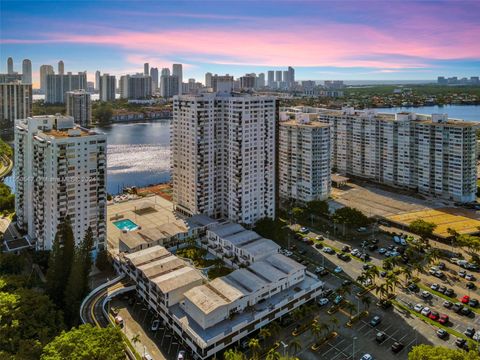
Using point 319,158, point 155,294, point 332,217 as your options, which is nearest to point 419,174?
point 319,158

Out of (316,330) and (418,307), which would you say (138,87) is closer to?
(418,307)

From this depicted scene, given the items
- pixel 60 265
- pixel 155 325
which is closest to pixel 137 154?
pixel 60 265

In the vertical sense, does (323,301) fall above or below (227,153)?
below

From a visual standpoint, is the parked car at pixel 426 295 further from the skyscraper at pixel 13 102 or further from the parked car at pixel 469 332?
the skyscraper at pixel 13 102

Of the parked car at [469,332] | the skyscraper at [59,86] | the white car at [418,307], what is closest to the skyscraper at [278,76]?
the skyscraper at [59,86]

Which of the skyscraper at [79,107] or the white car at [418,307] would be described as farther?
the skyscraper at [79,107]

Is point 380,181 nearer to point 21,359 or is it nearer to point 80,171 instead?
point 80,171

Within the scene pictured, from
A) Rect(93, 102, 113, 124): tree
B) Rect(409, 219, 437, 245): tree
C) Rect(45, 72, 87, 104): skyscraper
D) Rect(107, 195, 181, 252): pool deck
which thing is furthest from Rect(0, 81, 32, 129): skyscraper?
Rect(409, 219, 437, 245): tree

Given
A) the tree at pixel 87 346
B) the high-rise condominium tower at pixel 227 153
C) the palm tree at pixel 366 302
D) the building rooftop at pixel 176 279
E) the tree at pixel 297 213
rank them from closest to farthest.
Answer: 1. the tree at pixel 87 346
2. the building rooftop at pixel 176 279
3. the palm tree at pixel 366 302
4. the high-rise condominium tower at pixel 227 153
5. the tree at pixel 297 213
